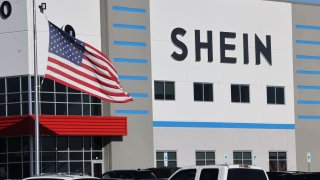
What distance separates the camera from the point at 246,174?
25719mm

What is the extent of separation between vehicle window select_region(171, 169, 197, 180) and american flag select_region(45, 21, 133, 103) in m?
10.8

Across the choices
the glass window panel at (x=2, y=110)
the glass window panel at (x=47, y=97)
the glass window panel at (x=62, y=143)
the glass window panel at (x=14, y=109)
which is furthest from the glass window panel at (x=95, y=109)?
the glass window panel at (x=2, y=110)

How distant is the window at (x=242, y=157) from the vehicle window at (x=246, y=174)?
33.9 meters

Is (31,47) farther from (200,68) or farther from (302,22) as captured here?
(302,22)

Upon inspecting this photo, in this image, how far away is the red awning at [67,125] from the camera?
51.1 metres

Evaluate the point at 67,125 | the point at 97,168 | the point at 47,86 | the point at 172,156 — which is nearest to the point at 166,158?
the point at 172,156

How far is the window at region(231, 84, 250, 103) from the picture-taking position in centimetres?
Answer: 6028

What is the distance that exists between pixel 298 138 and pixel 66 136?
62.1 feet

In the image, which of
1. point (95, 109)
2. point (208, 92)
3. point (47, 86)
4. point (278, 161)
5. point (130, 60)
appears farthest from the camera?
point (278, 161)

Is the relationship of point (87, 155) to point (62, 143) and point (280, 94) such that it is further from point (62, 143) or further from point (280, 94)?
point (280, 94)

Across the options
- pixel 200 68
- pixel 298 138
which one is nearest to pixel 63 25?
pixel 200 68

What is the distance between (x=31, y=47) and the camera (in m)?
51.7

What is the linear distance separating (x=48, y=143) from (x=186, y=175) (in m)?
27.0

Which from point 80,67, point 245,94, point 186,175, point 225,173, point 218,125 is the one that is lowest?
point 186,175
